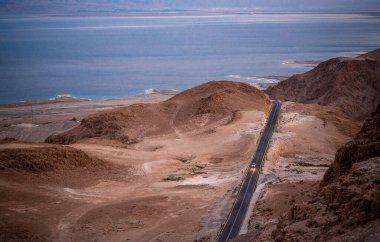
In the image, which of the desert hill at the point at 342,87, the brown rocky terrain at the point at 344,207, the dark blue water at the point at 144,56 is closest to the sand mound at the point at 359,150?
the brown rocky terrain at the point at 344,207

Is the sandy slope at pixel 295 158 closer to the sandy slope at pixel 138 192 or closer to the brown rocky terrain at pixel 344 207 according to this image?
the brown rocky terrain at pixel 344 207

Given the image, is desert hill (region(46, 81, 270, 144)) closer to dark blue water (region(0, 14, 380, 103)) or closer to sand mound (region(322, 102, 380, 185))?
sand mound (region(322, 102, 380, 185))

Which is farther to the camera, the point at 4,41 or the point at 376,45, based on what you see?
the point at 4,41

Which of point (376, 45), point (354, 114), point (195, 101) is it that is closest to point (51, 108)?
point (195, 101)

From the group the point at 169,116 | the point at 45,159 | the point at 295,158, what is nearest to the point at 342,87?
the point at 169,116

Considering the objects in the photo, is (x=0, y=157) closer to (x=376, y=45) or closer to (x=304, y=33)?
(x=376, y=45)

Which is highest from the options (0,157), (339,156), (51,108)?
(339,156)

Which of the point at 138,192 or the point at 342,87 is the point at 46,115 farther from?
the point at 342,87
